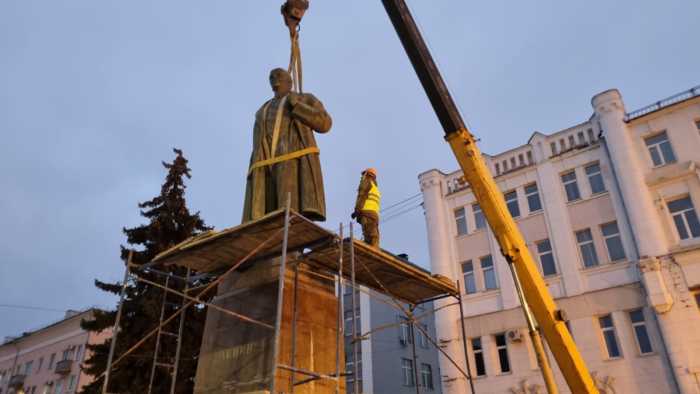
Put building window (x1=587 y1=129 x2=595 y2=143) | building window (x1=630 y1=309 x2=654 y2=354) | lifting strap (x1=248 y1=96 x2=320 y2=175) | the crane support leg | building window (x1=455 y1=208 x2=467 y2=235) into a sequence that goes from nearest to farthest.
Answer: lifting strap (x1=248 y1=96 x2=320 y2=175), the crane support leg, building window (x1=630 y1=309 x2=654 y2=354), building window (x1=587 y1=129 x2=595 y2=143), building window (x1=455 y1=208 x2=467 y2=235)

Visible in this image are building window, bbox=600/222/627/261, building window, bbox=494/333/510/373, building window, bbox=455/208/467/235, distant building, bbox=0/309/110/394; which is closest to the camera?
building window, bbox=600/222/627/261

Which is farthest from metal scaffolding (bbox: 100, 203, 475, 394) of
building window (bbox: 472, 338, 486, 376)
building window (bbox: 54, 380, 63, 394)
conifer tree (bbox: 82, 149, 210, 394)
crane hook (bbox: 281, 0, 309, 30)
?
building window (bbox: 54, 380, 63, 394)

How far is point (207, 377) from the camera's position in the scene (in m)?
6.03

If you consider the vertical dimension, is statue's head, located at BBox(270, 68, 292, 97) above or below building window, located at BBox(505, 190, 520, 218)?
below

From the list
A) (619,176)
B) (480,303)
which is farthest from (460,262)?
(619,176)

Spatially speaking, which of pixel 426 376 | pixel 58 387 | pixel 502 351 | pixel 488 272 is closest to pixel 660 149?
pixel 488 272

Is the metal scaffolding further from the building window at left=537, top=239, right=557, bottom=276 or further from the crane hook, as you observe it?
the building window at left=537, top=239, right=557, bottom=276

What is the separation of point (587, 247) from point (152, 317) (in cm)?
1610

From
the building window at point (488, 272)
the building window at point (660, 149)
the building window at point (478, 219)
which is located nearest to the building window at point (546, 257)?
the building window at point (488, 272)

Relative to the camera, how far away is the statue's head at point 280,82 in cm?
761

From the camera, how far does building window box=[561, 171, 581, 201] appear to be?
848 inches

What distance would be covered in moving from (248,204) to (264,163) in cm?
60

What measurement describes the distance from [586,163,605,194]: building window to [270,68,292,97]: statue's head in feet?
56.5

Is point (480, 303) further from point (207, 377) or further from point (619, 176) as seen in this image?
point (207, 377)
